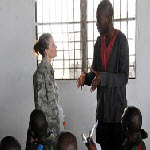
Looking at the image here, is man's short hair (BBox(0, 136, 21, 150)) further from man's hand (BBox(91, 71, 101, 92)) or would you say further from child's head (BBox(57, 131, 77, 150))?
man's hand (BBox(91, 71, 101, 92))

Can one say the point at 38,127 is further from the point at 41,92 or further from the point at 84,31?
the point at 84,31

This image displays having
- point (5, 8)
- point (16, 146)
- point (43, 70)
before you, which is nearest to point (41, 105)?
point (43, 70)

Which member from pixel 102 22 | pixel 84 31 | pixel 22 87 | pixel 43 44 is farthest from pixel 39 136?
Result: pixel 84 31

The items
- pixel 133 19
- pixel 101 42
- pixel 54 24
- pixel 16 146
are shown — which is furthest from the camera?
pixel 54 24

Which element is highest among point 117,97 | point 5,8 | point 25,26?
point 5,8

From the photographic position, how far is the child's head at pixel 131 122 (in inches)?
81.0

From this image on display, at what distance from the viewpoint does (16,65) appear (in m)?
3.95

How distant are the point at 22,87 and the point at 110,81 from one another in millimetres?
1942

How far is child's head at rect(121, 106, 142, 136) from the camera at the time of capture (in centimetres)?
206

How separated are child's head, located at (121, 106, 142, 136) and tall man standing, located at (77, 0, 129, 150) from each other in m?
0.26

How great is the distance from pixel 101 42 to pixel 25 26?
1722 millimetres

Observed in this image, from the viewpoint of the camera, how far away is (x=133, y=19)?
376 centimetres

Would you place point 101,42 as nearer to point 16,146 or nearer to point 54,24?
point 16,146

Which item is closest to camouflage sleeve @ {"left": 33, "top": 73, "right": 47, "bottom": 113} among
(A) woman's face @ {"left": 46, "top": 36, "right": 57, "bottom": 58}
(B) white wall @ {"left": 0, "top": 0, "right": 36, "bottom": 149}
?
(A) woman's face @ {"left": 46, "top": 36, "right": 57, "bottom": 58}
